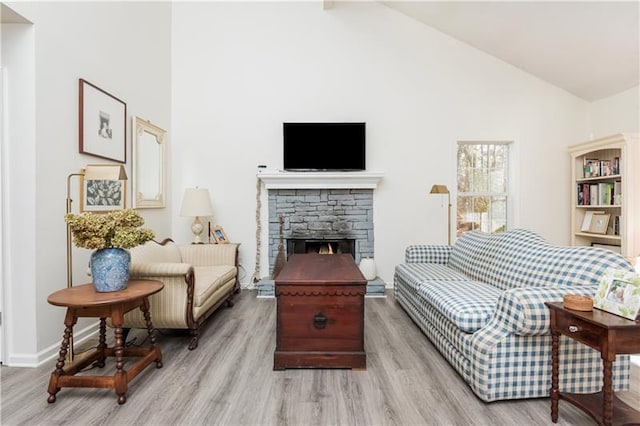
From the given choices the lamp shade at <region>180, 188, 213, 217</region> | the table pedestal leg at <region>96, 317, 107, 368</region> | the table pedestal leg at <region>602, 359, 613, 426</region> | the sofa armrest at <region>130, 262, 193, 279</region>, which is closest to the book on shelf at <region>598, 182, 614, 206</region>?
the table pedestal leg at <region>602, 359, 613, 426</region>

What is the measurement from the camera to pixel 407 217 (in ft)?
15.0

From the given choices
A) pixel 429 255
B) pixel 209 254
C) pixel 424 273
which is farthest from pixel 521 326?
pixel 209 254

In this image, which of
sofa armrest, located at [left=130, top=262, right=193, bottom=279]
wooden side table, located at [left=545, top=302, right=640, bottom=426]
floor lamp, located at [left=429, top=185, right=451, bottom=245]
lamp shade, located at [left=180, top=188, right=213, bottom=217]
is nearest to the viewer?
wooden side table, located at [left=545, top=302, right=640, bottom=426]

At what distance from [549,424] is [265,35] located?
5.04 metres

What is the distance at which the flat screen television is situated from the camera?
4402mm

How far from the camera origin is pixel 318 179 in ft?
14.3

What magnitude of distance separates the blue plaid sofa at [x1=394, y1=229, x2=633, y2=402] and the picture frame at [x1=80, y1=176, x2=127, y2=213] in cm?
310

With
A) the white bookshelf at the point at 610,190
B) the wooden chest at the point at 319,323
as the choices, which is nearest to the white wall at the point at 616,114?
the white bookshelf at the point at 610,190

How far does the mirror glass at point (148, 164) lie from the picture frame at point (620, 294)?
4188 mm

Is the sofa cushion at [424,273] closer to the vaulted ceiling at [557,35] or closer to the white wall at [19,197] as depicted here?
the vaulted ceiling at [557,35]

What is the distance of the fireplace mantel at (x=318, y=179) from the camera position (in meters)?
4.32

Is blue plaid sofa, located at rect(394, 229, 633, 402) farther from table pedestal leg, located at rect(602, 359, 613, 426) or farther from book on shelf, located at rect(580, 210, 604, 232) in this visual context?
book on shelf, located at rect(580, 210, 604, 232)

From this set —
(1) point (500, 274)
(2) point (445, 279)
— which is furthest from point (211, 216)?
(1) point (500, 274)

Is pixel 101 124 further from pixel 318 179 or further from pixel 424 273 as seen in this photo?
pixel 424 273
